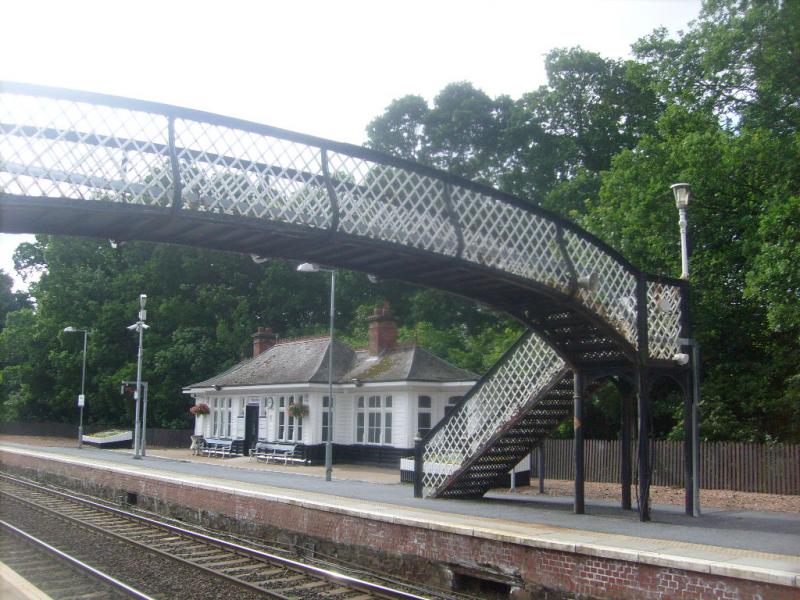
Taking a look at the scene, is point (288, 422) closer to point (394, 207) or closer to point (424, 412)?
point (424, 412)

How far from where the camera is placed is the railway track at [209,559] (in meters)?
10.6

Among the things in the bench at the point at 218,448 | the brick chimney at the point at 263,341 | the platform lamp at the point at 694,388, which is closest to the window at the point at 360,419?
the bench at the point at 218,448

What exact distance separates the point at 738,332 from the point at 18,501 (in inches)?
801

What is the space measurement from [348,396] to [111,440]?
1764 centimetres

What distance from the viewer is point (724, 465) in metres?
20.6

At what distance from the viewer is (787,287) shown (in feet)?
58.9

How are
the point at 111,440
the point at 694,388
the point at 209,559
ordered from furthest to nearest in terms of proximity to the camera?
the point at 111,440
the point at 694,388
the point at 209,559

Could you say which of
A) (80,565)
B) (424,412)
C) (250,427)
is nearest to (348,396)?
(424,412)

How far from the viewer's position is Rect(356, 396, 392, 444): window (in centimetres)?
2880

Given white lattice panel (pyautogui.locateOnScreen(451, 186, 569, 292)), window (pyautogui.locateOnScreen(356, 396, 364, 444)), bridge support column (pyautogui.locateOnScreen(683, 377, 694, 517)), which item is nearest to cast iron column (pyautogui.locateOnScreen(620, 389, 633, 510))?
bridge support column (pyautogui.locateOnScreen(683, 377, 694, 517))

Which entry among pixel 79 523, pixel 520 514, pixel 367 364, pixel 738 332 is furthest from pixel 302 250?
pixel 367 364

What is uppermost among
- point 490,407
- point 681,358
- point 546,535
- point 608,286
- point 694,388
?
point 608,286

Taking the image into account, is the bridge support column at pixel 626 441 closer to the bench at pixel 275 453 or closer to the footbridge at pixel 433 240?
the footbridge at pixel 433 240

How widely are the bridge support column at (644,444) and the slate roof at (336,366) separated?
46.5 feet
